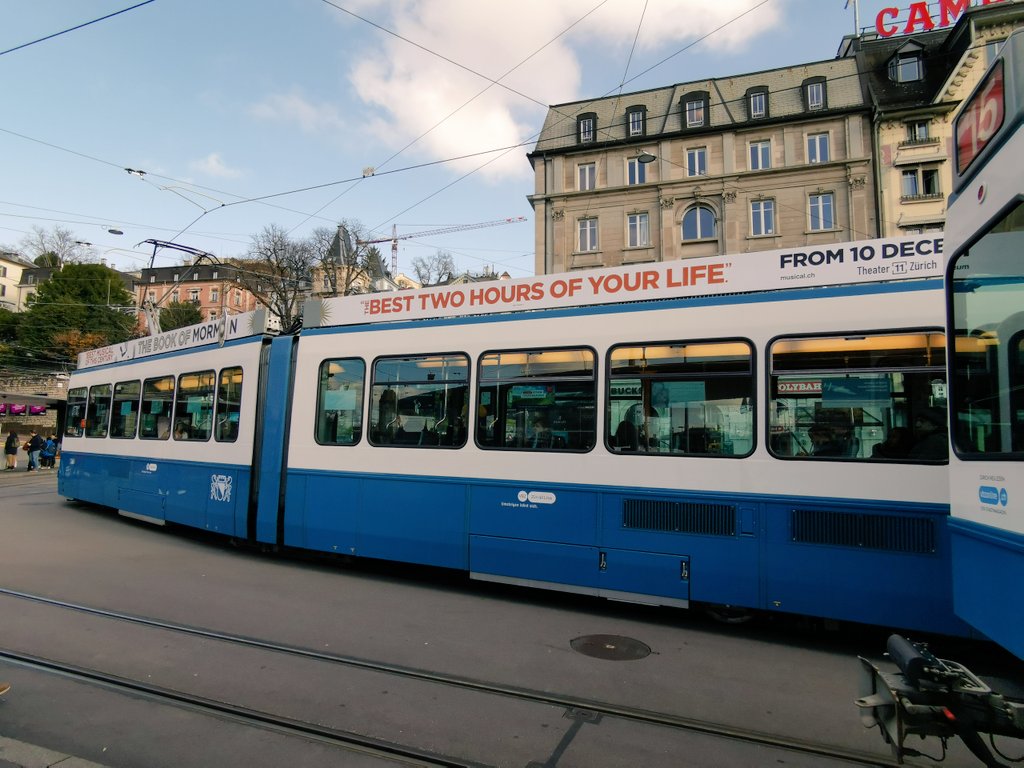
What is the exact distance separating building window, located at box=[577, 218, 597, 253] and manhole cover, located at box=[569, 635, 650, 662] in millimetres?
28342

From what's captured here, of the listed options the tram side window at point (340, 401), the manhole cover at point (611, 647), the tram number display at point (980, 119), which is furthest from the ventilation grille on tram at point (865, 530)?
the tram side window at point (340, 401)

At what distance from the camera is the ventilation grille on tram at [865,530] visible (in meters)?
4.84

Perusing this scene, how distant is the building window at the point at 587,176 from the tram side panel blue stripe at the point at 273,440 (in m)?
26.9

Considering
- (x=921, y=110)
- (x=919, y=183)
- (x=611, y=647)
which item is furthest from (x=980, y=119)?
(x=921, y=110)

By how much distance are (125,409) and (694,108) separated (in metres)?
29.3

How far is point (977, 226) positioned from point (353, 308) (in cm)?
657

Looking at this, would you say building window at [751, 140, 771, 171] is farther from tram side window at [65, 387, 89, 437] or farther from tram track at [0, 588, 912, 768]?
tram track at [0, 588, 912, 768]

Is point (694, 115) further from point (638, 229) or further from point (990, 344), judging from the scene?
point (990, 344)

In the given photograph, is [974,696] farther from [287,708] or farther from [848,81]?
[848,81]

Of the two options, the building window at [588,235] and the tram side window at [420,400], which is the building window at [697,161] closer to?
the building window at [588,235]

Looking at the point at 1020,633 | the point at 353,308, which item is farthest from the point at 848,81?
the point at 1020,633

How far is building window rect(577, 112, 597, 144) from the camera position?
32656mm

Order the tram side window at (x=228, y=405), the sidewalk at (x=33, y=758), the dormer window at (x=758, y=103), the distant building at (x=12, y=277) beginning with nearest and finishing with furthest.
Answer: the sidewalk at (x=33, y=758) < the tram side window at (x=228, y=405) < the dormer window at (x=758, y=103) < the distant building at (x=12, y=277)

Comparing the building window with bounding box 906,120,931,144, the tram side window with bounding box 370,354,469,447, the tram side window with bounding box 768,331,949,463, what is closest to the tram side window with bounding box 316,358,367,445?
the tram side window with bounding box 370,354,469,447
